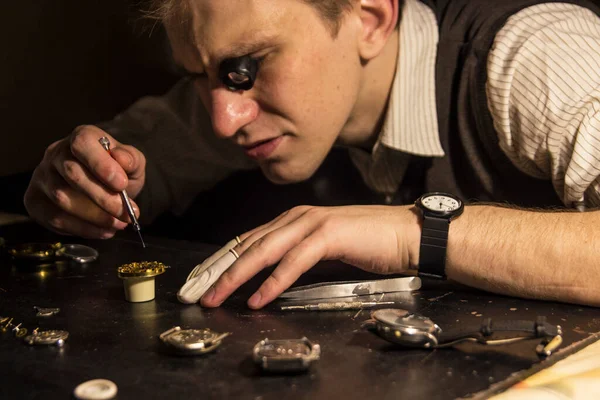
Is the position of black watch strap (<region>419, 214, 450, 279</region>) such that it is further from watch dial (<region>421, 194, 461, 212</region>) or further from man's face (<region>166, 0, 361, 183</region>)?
man's face (<region>166, 0, 361, 183</region>)

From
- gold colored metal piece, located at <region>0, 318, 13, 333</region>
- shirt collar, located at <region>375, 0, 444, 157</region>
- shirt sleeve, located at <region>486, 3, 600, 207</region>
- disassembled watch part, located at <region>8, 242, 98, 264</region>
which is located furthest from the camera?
shirt collar, located at <region>375, 0, 444, 157</region>

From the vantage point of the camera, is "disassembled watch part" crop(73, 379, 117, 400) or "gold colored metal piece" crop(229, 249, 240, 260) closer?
"disassembled watch part" crop(73, 379, 117, 400)

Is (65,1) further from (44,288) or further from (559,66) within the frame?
(559,66)

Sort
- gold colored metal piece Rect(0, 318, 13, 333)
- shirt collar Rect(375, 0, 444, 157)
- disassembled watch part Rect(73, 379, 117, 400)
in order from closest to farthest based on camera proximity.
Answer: disassembled watch part Rect(73, 379, 117, 400) → gold colored metal piece Rect(0, 318, 13, 333) → shirt collar Rect(375, 0, 444, 157)

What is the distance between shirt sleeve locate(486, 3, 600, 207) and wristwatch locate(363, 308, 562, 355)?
496mm

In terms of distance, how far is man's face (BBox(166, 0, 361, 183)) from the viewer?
5.02ft

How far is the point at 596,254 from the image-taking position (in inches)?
49.9

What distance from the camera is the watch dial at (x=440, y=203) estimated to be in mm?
1344

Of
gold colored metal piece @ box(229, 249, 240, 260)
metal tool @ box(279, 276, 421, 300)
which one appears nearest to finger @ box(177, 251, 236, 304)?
gold colored metal piece @ box(229, 249, 240, 260)

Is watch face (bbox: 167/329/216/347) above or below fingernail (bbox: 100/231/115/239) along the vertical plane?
above

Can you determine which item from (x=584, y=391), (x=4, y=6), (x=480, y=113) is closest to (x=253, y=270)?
(x=584, y=391)

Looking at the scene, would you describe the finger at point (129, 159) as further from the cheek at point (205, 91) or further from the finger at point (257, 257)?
the finger at point (257, 257)

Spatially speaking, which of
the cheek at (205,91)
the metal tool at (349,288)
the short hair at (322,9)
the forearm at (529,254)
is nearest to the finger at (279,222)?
the metal tool at (349,288)

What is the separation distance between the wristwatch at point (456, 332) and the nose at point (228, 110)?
655 mm
